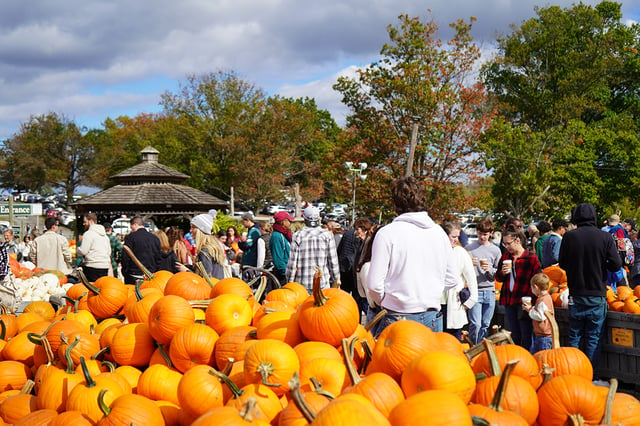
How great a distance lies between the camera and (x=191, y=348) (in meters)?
2.86

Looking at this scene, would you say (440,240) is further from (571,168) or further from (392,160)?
(571,168)

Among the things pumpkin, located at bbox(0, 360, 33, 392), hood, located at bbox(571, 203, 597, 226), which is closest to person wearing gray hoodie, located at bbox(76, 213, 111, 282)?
pumpkin, located at bbox(0, 360, 33, 392)

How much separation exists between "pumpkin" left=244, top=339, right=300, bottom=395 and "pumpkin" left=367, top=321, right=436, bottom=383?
14.2 inches

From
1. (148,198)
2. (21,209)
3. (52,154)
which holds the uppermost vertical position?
(52,154)

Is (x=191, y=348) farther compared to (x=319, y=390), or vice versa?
(x=191, y=348)

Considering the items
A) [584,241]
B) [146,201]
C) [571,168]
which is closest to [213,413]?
[584,241]

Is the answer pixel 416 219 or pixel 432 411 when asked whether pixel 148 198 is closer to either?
pixel 416 219

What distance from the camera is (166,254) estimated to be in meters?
8.48

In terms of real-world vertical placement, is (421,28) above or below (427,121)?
above

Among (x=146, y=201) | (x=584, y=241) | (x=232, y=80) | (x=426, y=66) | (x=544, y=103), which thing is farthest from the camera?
(x=232, y=80)

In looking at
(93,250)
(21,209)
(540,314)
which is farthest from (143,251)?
(21,209)

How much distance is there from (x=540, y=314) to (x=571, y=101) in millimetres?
32051

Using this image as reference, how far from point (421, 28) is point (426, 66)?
1.50 m

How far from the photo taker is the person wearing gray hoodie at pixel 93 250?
8656 mm
